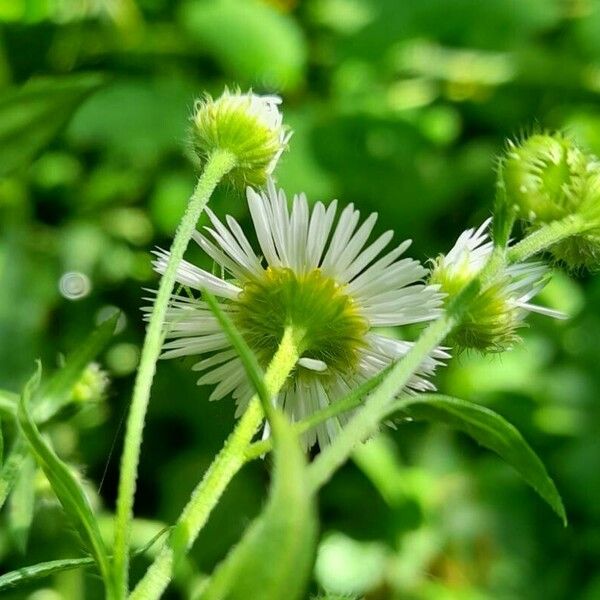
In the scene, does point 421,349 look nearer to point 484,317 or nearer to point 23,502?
point 484,317

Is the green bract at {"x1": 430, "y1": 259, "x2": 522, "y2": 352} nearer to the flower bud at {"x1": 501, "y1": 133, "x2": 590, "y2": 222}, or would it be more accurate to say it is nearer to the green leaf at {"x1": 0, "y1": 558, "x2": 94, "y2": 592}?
the flower bud at {"x1": 501, "y1": 133, "x2": 590, "y2": 222}

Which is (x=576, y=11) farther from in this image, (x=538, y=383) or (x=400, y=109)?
(x=538, y=383)

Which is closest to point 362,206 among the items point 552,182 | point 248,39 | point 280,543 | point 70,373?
point 248,39

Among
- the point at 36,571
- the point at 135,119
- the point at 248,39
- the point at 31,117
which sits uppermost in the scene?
the point at 248,39

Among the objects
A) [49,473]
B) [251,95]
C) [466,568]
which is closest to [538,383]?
[466,568]

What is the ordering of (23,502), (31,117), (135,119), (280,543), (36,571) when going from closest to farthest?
(280,543) → (36,571) → (23,502) → (31,117) → (135,119)
